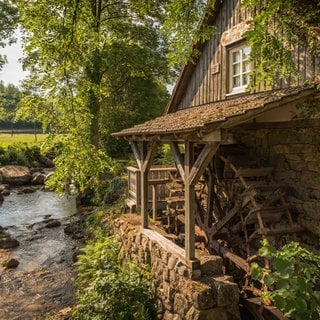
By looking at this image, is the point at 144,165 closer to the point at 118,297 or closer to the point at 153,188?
the point at 153,188

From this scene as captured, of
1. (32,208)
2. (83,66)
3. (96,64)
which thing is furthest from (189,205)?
(32,208)

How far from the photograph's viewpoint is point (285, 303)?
2898mm

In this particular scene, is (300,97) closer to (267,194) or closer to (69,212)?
(267,194)

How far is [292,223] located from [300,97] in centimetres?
235

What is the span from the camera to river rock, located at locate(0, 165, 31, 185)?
73.0 feet

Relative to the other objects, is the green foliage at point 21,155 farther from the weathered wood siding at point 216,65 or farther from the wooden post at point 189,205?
the wooden post at point 189,205

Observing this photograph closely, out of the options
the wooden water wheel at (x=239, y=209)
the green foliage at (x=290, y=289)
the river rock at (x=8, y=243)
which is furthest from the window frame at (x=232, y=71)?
the river rock at (x=8, y=243)

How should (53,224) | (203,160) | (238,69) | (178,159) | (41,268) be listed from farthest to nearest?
(53,224) < (41,268) < (238,69) < (178,159) < (203,160)

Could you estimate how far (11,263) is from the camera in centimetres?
1006

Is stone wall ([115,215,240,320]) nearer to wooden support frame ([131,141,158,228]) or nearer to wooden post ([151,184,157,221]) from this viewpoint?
wooden support frame ([131,141,158,228])

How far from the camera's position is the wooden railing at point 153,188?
31.5 ft

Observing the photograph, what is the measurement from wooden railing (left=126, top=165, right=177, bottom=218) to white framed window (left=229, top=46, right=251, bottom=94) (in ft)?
10.3

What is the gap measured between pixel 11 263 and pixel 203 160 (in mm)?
7871

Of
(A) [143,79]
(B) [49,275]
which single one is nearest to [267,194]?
(B) [49,275]
